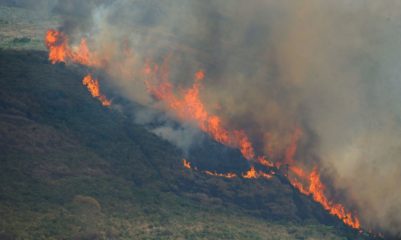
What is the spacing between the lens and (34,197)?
156ft

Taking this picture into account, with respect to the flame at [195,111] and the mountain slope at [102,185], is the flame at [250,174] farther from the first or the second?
the flame at [195,111]

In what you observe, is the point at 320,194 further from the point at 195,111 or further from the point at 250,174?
the point at 195,111

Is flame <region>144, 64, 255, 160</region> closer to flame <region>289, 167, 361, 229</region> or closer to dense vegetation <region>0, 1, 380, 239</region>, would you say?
dense vegetation <region>0, 1, 380, 239</region>

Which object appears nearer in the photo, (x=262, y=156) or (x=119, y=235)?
(x=119, y=235)

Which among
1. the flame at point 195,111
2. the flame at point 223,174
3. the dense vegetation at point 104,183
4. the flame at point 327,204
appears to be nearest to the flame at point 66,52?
the dense vegetation at point 104,183

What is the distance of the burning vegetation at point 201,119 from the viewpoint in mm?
62875

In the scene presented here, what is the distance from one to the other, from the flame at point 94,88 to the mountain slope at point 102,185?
142 centimetres

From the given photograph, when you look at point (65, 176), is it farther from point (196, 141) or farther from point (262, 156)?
point (262, 156)

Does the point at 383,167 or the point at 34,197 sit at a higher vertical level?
the point at 383,167

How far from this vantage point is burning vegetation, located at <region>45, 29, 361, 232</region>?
62.9 metres

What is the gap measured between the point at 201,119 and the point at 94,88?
1873 centimetres

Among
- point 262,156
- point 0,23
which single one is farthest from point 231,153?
point 0,23

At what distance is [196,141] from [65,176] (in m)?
20.9

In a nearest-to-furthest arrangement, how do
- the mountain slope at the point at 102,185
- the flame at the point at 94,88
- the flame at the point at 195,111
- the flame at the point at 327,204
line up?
the mountain slope at the point at 102,185 < the flame at the point at 327,204 < the flame at the point at 195,111 < the flame at the point at 94,88
